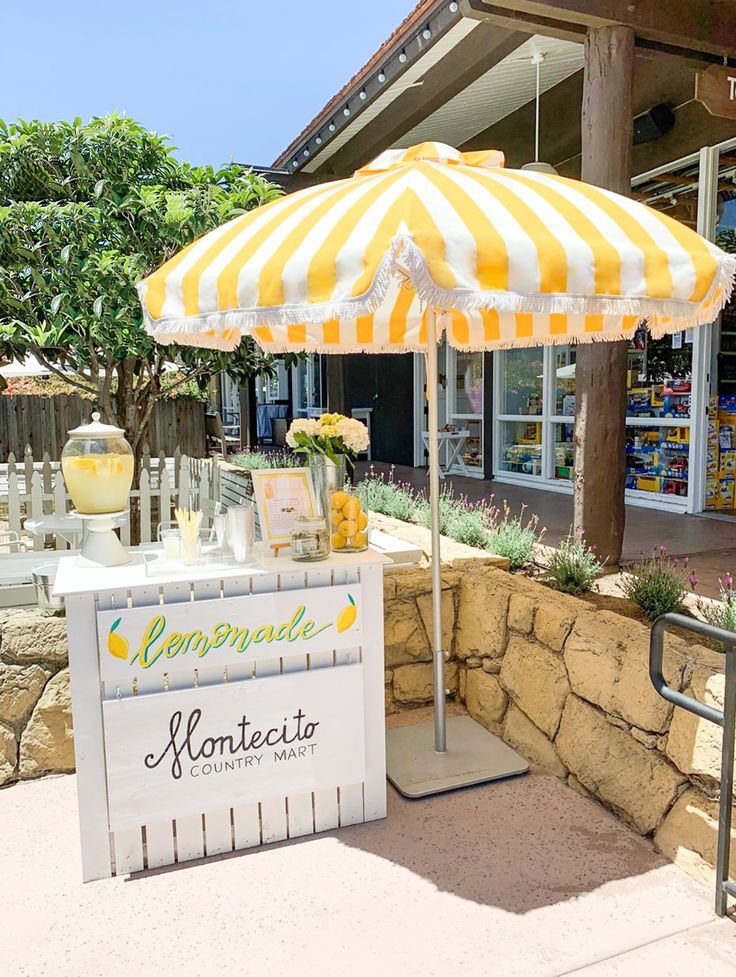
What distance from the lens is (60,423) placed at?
11.8 meters

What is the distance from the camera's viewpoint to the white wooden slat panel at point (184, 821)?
237 cm

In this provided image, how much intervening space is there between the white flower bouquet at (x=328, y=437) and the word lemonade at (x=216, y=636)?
1.94 ft

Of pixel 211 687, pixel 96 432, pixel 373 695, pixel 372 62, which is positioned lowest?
pixel 373 695

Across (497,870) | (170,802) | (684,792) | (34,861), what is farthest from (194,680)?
(684,792)

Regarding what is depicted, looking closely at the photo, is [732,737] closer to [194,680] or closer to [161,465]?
[194,680]

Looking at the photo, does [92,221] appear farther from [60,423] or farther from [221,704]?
[60,423]

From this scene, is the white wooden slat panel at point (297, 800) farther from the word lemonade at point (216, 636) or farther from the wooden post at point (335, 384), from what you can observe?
the wooden post at point (335, 384)

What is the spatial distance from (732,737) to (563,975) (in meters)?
0.73

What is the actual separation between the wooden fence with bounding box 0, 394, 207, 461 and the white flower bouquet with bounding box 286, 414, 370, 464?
27.1 ft

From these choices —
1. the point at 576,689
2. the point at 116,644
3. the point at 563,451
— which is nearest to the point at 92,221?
the point at 116,644

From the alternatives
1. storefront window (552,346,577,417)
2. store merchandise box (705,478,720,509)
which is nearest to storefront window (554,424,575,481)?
storefront window (552,346,577,417)

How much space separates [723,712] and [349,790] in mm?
1262

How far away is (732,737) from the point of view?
198 centimetres

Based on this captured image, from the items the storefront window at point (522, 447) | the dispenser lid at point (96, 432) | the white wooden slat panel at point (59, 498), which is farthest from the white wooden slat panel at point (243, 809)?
the storefront window at point (522, 447)
